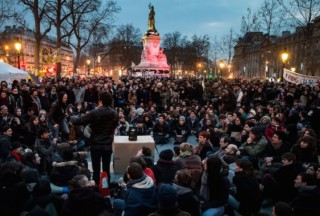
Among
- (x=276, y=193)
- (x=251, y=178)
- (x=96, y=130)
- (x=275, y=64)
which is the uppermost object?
(x=275, y=64)

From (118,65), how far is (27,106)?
79.2 meters

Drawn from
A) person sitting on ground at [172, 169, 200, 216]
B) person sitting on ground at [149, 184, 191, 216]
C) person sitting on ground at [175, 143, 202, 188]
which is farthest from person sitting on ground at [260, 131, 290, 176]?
person sitting on ground at [149, 184, 191, 216]

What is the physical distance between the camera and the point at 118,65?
91188mm

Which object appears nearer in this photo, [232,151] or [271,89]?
[232,151]

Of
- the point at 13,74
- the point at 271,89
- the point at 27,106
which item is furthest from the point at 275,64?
the point at 27,106

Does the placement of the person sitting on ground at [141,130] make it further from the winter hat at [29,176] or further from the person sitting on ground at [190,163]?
the winter hat at [29,176]

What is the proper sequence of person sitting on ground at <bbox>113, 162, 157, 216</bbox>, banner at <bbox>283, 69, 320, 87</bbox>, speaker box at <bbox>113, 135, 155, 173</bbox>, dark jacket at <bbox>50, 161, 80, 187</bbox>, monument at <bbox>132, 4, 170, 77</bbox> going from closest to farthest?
person sitting on ground at <bbox>113, 162, 157, 216</bbox> → dark jacket at <bbox>50, 161, 80, 187</bbox> → speaker box at <bbox>113, 135, 155, 173</bbox> → banner at <bbox>283, 69, 320, 87</bbox> → monument at <bbox>132, 4, 170, 77</bbox>

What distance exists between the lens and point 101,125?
21.0ft

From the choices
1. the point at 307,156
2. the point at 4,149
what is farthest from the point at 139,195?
the point at 307,156

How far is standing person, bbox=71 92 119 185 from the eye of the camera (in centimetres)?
625

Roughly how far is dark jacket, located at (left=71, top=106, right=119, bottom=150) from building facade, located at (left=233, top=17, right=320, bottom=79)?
17.4m

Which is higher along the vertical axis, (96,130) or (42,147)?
(96,130)

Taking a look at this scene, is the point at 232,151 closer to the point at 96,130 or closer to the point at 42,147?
the point at 96,130

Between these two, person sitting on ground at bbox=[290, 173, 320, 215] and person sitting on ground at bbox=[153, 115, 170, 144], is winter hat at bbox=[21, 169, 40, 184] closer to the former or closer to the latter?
person sitting on ground at bbox=[290, 173, 320, 215]
